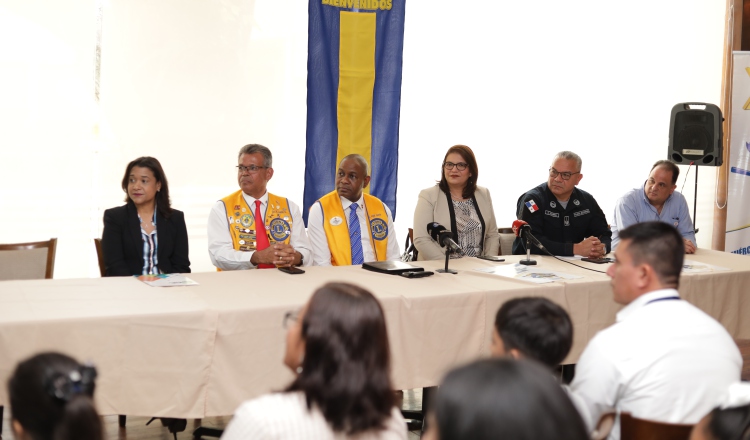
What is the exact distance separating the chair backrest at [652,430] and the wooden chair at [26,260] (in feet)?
8.90

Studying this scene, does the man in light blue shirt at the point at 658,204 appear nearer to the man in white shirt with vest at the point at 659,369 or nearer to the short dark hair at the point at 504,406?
the man in white shirt with vest at the point at 659,369

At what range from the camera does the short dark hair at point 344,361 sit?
1.40m

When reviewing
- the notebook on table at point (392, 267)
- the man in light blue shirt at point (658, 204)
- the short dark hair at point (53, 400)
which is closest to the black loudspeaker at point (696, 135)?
the man in light blue shirt at point (658, 204)

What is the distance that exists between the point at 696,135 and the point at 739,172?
0.93m

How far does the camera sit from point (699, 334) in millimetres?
1840

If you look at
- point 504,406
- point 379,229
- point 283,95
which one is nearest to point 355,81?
point 283,95

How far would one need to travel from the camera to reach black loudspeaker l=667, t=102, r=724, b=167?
19.4ft

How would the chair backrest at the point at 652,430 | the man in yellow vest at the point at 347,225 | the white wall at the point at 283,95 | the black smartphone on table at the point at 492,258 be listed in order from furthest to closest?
the white wall at the point at 283,95 < the man in yellow vest at the point at 347,225 < the black smartphone on table at the point at 492,258 < the chair backrest at the point at 652,430

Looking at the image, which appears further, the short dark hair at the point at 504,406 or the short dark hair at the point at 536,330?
the short dark hair at the point at 536,330

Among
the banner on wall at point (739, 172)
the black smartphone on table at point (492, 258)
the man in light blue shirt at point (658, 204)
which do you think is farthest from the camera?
the banner on wall at point (739, 172)

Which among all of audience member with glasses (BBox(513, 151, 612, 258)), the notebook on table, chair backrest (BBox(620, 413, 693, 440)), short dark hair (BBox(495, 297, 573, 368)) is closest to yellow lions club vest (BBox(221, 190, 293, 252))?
the notebook on table

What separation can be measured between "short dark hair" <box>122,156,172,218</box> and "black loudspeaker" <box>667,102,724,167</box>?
159 inches

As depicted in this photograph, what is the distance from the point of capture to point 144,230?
3.67 meters

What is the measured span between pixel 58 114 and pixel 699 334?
3.84 meters
